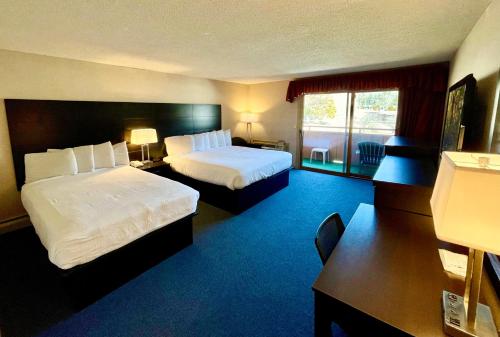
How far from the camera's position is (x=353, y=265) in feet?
3.93

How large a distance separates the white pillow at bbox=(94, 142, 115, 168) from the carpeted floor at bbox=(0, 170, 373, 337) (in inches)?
63.5

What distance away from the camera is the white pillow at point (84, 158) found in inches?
127

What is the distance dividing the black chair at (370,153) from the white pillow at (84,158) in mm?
4962

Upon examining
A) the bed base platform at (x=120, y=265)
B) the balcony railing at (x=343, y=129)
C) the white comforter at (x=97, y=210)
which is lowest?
the bed base platform at (x=120, y=265)

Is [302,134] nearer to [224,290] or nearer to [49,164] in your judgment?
[224,290]

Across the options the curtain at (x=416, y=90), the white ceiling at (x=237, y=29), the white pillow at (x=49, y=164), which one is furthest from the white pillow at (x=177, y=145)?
the curtain at (x=416, y=90)

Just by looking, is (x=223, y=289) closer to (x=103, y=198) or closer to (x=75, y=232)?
(x=75, y=232)

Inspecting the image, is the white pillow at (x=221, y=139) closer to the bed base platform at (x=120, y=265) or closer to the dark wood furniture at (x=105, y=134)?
the dark wood furniture at (x=105, y=134)

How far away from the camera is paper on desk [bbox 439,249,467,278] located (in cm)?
113

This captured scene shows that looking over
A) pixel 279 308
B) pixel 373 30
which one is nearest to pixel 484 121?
pixel 373 30

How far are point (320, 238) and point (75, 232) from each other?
178 centimetres

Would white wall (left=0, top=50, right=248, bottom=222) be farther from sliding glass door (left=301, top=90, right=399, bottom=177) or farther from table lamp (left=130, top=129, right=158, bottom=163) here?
sliding glass door (left=301, top=90, right=399, bottom=177)

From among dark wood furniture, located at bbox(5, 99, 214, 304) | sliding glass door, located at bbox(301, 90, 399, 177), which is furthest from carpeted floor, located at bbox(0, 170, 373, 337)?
sliding glass door, located at bbox(301, 90, 399, 177)

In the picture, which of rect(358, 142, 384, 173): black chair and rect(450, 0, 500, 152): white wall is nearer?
rect(450, 0, 500, 152): white wall
